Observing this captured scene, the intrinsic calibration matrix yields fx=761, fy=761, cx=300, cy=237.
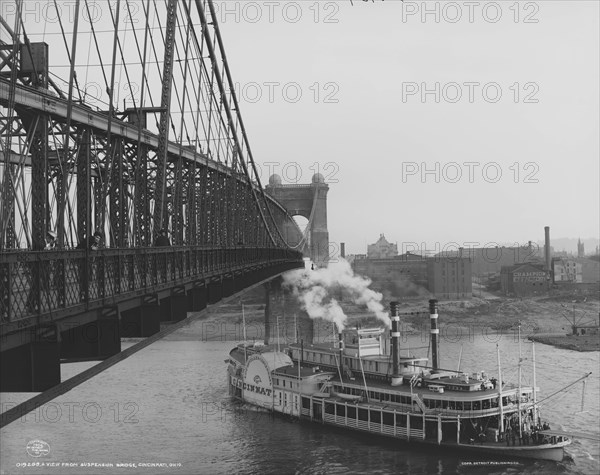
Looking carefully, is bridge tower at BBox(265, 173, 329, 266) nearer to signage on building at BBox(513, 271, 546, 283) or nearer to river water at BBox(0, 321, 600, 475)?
signage on building at BBox(513, 271, 546, 283)

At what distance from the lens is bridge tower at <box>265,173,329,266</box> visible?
446ft

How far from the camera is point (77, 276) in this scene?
14391 millimetres

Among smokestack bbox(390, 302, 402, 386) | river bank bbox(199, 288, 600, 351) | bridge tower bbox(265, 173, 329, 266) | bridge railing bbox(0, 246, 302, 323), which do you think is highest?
bridge tower bbox(265, 173, 329, 266)

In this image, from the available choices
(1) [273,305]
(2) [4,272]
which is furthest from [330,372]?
(1) [273,305]

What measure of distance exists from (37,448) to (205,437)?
28.6 ft

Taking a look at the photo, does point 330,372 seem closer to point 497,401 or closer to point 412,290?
point 497,401

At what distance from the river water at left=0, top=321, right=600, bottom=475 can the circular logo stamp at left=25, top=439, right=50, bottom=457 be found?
0.11 m

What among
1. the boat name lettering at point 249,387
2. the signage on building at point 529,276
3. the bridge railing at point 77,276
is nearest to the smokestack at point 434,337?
the boat name lettering at point 249,387

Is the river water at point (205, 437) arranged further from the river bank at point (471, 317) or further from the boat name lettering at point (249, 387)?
the river bank at point (471, 317)

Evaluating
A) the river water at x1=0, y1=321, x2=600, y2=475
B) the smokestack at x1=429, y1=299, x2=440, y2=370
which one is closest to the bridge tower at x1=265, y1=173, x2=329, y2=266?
the river water at x1=0, y1=321, x2=600, y2=475

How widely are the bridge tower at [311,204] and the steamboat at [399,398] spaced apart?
79.8 metres

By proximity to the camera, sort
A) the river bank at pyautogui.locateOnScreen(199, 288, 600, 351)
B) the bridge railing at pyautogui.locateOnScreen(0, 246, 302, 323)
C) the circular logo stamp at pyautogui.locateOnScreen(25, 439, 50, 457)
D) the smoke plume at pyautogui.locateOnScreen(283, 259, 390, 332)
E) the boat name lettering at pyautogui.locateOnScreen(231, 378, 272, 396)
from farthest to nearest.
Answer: the river bank at pyautogui.locateOnScreen(199, 288, 600, 351) → the smoke plume at pyautogui.locateOnScreen(283, 259, 390, 332) → the boat name lettering at pyautogui.locateOnScreen(231, 378, 272, 396) → the circular logo stamp at pyautogui.locateOnScreen(25, 439, 50, 457) → the bridge railing at pyautogui.locateOnScreen(0, 246, 302, 323)

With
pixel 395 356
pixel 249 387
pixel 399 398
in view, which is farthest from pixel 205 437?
pixel 395 356

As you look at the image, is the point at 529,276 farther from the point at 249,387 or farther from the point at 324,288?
the point at 249,387
